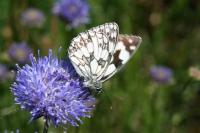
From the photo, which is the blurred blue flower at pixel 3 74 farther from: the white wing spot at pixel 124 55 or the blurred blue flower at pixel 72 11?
the white wing spot at pixel 124 55

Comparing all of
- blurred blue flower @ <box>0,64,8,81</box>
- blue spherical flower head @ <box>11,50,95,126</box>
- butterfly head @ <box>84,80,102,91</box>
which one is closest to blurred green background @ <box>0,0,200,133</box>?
blurred blue flower @ <box>0,64,8,81</box>

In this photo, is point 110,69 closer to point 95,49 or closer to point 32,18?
point 95,49

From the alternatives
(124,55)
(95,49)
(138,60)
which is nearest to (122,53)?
(124,55)

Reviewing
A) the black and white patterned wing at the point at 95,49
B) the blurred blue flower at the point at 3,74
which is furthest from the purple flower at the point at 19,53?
the black and white patterned wing at the point at 95,49

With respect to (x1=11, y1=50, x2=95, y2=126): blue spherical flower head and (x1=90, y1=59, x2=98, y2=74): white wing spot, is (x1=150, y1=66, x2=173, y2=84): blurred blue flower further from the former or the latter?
(x1=11, y1=50, x2=95, y2=126): blue spherical flower head

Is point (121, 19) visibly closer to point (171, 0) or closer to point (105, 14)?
point (105, 14)
